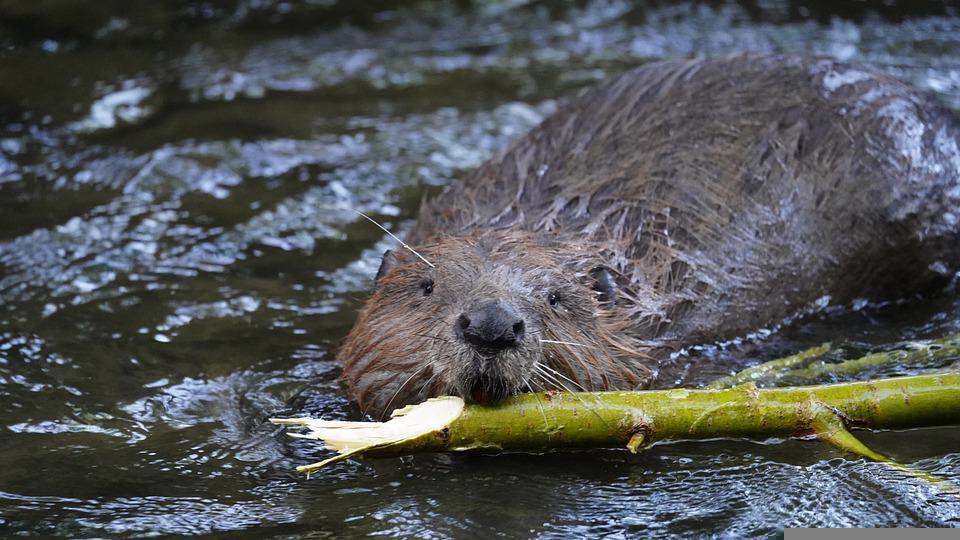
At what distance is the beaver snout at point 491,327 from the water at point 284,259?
486 millimetres

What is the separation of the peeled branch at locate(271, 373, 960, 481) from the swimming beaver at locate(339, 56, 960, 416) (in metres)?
0.28

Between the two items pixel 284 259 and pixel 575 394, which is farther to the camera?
pixel 284 259

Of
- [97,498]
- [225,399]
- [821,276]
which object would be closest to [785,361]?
[821,276]

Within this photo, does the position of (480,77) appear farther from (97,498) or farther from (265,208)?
(97,498)

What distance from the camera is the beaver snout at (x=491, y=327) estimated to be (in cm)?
392

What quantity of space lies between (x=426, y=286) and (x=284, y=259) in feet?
6.20

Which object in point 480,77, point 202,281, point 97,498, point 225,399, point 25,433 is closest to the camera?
point 97,498

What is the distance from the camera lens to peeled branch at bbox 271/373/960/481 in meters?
4.03

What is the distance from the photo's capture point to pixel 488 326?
391 cm

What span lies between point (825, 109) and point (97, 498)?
3.25 meters

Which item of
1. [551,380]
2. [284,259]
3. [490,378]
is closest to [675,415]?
[551,380]

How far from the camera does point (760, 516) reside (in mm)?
3945

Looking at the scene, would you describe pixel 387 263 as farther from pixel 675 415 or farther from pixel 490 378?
pixel 675 415

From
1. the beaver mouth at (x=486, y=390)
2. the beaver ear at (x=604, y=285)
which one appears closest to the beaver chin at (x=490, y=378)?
the beaver mouth at (x=486, y=390)
